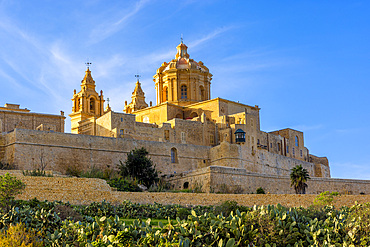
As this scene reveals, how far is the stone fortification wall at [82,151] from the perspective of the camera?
1228 inches

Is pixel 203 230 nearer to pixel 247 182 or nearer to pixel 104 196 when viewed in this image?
pixel 104 196

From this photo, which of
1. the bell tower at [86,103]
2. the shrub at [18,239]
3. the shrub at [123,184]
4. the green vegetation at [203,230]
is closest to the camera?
the green vegetation at [203,230]

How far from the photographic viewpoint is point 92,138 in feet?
112

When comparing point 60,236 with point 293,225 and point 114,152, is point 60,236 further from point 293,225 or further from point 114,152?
point 114,152

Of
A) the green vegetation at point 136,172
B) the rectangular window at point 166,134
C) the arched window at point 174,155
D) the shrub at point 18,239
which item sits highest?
the rectangular window at point 166,134

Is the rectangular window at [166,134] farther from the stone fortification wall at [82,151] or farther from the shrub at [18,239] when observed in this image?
the shrub at [18,239]

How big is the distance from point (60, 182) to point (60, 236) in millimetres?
10376

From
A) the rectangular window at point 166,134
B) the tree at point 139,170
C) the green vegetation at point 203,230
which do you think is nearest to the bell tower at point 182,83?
the rectangular window at point 166,134

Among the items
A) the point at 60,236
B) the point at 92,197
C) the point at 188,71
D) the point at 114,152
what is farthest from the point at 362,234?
the point at 188,71

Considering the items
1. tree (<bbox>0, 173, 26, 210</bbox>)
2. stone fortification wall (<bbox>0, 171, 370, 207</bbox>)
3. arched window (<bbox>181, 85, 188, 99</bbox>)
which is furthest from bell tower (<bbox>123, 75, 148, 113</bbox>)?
tree (<bbox>0, 173, 26, 210</bbox>)

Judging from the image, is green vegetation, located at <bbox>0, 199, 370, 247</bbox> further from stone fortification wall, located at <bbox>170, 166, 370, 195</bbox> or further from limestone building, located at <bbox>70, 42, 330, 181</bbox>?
limestone building, located at <bbox>70, 42, 330, 181</bbox>

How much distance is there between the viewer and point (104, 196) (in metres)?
21.1

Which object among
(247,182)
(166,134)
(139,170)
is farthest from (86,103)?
(247,182)

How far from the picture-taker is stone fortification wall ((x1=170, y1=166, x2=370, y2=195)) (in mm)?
30453
